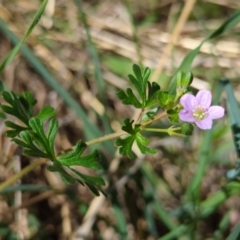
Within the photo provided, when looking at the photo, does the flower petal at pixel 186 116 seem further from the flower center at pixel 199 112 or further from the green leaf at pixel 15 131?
the green leaf at pixel 15 131

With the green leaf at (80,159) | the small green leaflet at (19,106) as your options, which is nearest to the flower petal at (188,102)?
the green leaf at (80,159)

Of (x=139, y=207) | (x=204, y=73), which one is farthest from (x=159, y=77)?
(x=139, y=207)

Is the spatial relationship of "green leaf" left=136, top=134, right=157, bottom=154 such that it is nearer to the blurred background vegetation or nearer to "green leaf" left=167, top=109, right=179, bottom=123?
"green leaf" left=167, top=109, right=179, bottom=123

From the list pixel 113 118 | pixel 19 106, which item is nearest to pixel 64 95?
pixel 19 106

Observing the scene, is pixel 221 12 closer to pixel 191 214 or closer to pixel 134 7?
pixel 134 7

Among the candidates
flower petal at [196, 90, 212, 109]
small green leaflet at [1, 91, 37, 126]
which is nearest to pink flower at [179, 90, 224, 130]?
flower petal at [196, 90, 212, 109]

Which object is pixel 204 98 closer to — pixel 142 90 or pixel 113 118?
pixel 142 90
